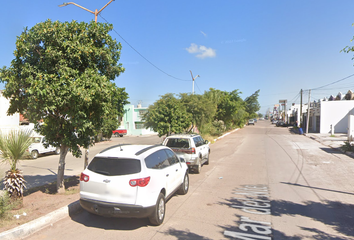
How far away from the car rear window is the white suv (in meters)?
4.93

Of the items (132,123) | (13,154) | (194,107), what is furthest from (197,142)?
(132,123)

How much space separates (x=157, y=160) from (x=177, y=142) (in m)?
5.06

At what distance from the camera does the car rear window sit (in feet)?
35.3

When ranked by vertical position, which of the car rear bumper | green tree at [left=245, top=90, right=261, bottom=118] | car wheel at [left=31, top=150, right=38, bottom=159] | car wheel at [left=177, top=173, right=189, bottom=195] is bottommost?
car wheel at [left=31, top=150, right=38, bottom=159]

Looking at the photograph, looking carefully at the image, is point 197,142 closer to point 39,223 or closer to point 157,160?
point 157,160

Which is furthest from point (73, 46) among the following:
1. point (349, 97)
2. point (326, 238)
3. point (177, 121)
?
point (349, 97)

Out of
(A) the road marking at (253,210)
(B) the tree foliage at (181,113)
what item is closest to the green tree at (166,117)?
(B) the tree foliage at (181,113)

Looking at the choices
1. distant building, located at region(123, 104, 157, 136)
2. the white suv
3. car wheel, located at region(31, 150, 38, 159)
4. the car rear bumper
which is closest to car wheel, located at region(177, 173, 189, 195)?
the white suv

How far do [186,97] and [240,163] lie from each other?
817cm

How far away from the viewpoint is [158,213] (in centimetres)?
527

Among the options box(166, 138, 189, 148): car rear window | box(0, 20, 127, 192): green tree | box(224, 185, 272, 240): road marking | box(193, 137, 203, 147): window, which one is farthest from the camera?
box(193, 137, 203, 147): window

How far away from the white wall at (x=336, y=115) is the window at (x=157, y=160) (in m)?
36.6

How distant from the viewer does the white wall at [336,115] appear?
35312 millimetres

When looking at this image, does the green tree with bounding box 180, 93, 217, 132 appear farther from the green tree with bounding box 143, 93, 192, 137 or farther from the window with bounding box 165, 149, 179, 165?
the window with bounding box 165, 149, 179, 165
